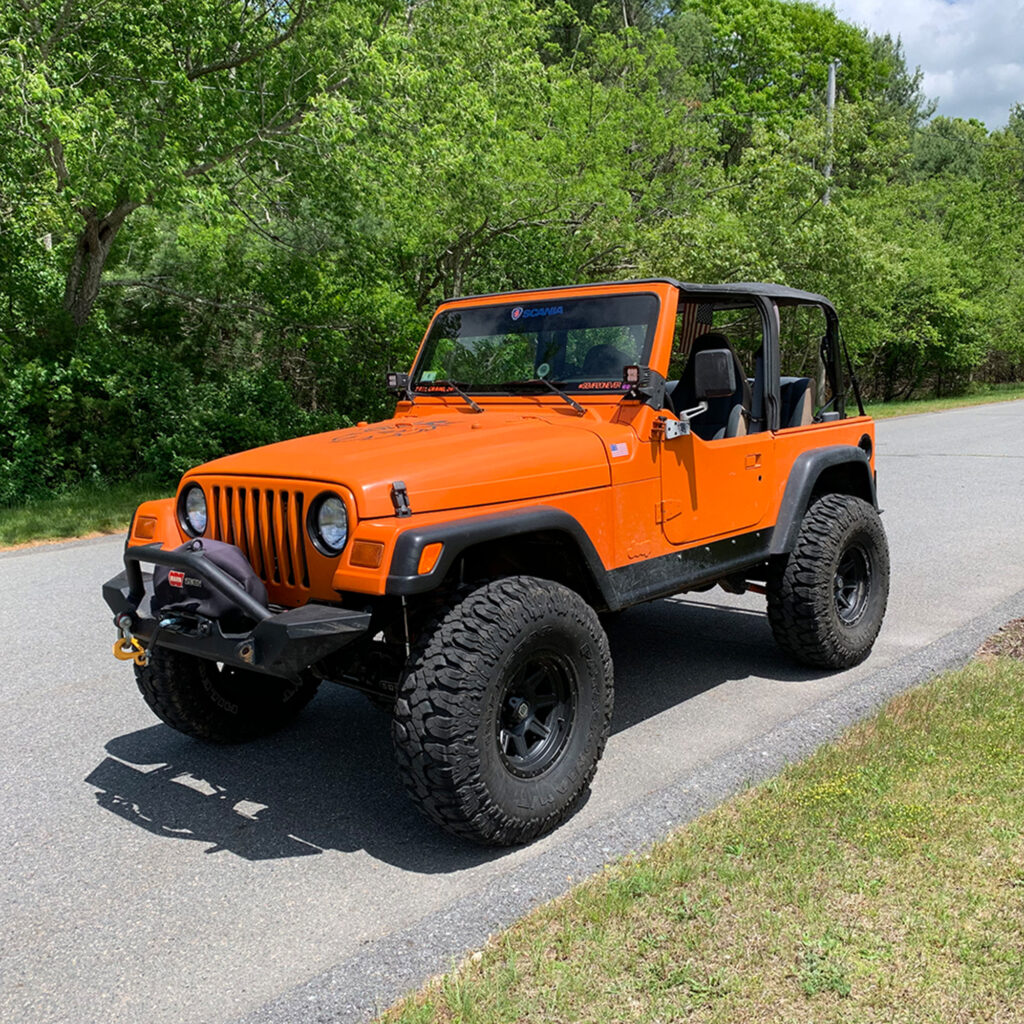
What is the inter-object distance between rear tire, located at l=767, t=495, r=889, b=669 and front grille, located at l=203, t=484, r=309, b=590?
2622mm

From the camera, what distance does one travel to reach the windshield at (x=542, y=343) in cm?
444

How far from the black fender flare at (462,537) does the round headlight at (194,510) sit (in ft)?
3.81

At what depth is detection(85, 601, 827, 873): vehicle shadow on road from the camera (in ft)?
11.9

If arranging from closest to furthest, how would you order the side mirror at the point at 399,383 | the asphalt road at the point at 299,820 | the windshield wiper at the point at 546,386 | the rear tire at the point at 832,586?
the asphalt road at the point at 299,820
the windshield wiper at the point at 546,386
the rear tire at the point at 832,586
the side mirror at the point at 399,383

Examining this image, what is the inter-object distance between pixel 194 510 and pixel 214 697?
35.0 inches

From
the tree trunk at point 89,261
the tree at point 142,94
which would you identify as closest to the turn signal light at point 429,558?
the tree at point 142,94

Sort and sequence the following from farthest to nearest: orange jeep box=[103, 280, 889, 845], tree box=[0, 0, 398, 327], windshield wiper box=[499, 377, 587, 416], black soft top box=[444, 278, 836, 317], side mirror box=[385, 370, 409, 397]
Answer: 1. tree box=[0, 0, 398, 327]
2. side mirror box=[385, 370, 409, 397]
3. black soft top box=[444, 278, 836, 317]
4. windshield wiper box=[499, 377, 587, 416]
5. orange jeep box=[103, 280, 889, 845]

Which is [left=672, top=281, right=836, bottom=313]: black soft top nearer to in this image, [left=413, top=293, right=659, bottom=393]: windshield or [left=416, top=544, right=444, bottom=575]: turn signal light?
[left=413, top=293, right=659, bottom=393]: windshield

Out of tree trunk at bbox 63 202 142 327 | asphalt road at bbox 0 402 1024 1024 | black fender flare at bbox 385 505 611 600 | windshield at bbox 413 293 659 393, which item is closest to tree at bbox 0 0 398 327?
tree trunk at bbox 63 202 142 327

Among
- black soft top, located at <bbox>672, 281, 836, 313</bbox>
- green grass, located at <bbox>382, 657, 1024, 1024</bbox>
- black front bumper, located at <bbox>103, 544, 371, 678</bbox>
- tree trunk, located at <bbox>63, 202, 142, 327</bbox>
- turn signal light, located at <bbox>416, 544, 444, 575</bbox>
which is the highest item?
tree trunk, located at <bbox>63, 202, 142, 327</bbox>

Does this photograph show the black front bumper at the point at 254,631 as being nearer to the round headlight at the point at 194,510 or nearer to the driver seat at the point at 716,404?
the round headlight at the point at 194,510

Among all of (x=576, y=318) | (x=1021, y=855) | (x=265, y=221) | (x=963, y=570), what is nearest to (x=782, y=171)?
(x=265, y=221)

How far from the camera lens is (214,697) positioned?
14.2ft

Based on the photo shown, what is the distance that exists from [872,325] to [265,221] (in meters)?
16.4
